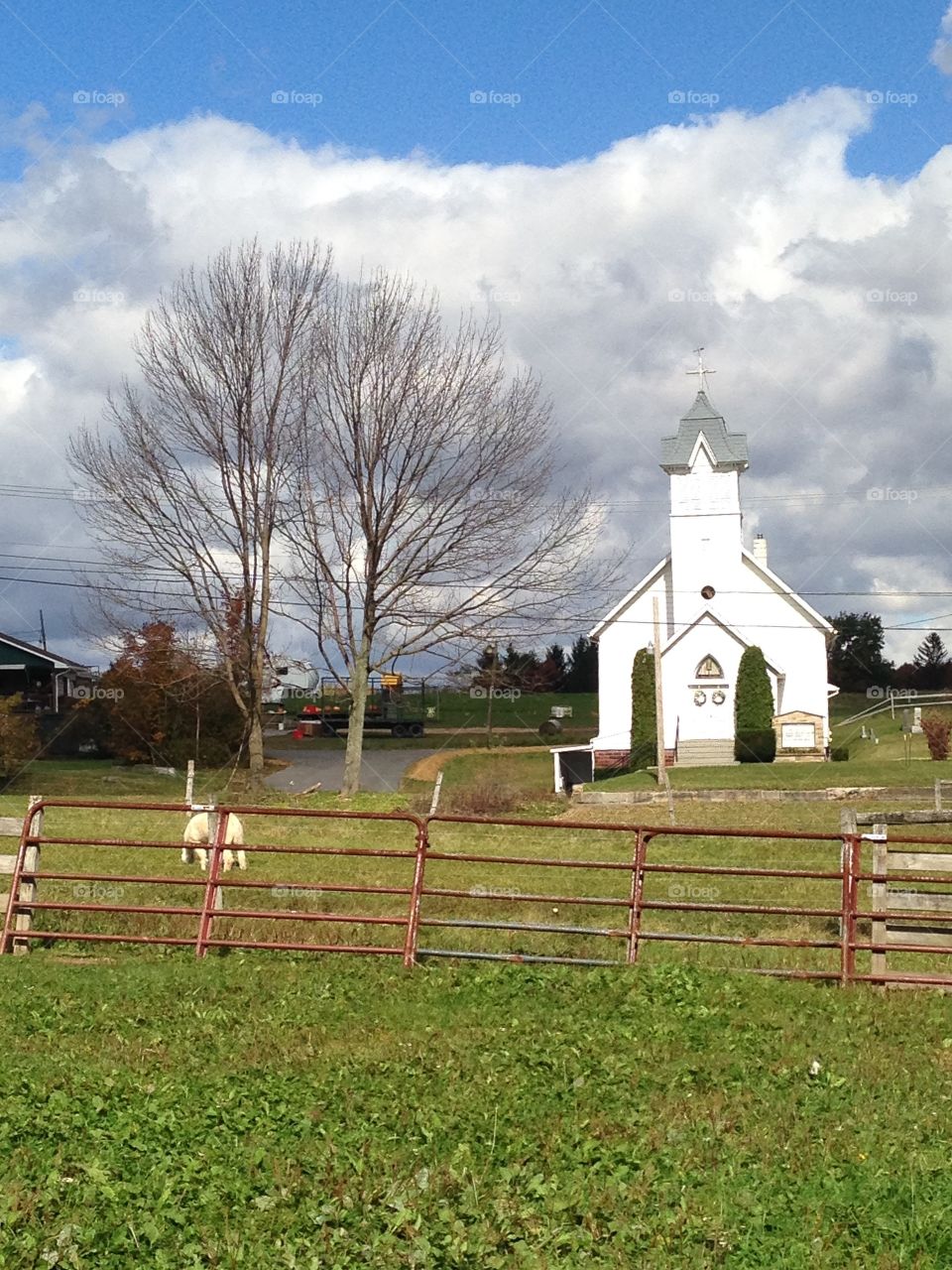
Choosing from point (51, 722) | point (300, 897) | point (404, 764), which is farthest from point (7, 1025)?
point (51, 722)

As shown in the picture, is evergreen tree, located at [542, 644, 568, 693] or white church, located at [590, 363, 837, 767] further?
evergreen tree, located at [542, 644, 568, 693]

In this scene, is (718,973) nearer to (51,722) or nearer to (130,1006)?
(130,1006)

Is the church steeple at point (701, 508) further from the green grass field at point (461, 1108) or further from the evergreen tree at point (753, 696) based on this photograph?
the green grass field at point (461, 1108)

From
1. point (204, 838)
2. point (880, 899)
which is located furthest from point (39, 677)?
point (880, 899)

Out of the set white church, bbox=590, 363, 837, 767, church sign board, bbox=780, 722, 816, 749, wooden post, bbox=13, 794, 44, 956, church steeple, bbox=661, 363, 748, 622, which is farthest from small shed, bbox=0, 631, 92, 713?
wooden post, bbox=13, 794, 44, 956

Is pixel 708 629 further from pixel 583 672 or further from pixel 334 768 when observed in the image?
pixel 583 672

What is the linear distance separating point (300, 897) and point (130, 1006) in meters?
6.04

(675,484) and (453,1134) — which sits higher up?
(675,484)

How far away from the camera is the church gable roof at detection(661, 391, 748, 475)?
5256 centimetres

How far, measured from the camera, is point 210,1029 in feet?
31.7

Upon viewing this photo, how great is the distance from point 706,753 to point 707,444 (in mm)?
12956

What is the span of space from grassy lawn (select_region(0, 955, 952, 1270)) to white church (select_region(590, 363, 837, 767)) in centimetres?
3726

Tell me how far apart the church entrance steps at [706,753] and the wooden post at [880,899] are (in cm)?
3436

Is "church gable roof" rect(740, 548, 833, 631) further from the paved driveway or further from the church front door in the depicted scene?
the paved driveway
